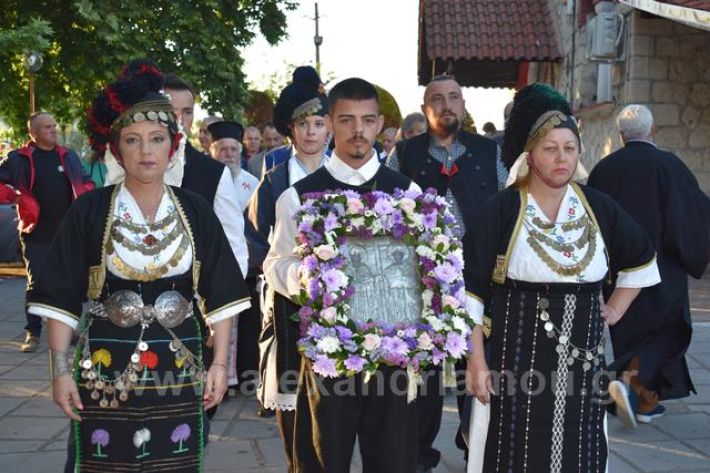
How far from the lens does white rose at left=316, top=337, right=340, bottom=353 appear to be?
3490 millimetres

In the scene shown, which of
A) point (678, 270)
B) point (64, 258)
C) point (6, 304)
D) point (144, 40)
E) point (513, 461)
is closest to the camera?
point (64, 258)

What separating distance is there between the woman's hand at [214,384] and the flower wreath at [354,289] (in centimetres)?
35

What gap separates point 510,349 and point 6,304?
893 cm

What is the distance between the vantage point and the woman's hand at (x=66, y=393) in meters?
3.50

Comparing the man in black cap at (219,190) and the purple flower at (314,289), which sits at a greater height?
the man in black cap at (219,190)

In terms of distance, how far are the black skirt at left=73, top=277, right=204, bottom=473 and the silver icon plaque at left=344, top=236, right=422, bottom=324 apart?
692mm

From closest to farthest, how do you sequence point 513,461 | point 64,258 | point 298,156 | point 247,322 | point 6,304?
1. point 64,258
2. point 513,461
3. point 298,156
4. point 247,322
5. point 6,304

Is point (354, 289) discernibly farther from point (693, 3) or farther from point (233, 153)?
point (693, 3)

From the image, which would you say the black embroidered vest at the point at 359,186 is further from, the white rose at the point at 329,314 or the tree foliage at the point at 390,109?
the tree foliage at the point at 390,109

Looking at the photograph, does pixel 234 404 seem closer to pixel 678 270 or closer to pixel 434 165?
pixel 434 165

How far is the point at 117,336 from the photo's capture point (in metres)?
3.56

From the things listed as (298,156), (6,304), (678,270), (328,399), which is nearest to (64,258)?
(328,399)

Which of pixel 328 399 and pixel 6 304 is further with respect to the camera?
pixel 6 304

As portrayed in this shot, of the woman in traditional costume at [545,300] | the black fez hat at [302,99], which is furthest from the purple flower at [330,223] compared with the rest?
the black fez hat at [302,99]
